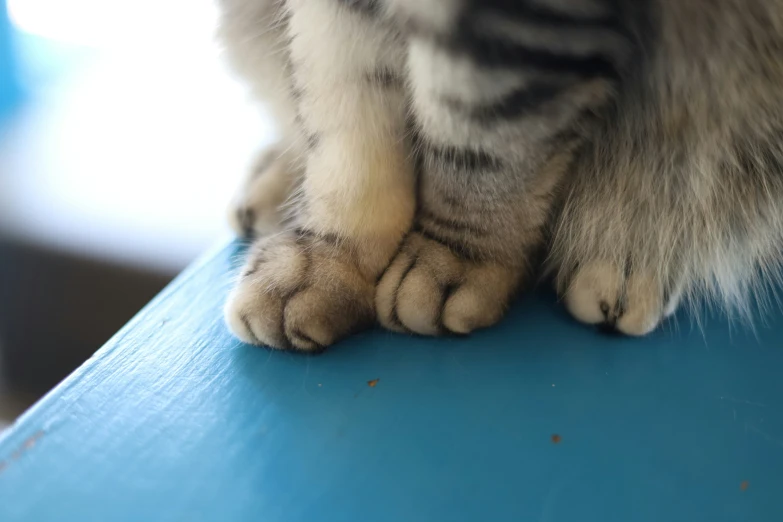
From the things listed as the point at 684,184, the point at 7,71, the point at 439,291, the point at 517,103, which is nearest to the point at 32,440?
the point at 439,291

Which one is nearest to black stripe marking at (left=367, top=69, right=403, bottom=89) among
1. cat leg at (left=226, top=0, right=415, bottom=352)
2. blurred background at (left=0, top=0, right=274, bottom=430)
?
cat leg at (left=226, top=0, right=415, bottom=352)

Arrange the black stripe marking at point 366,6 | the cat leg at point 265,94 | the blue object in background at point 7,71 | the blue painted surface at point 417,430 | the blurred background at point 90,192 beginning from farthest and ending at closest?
1. the blue object in background at point 7,71
2. the blurred background at point 90,192
3. the cat leg at point 265,94
4. the black stripe marking at point 366,6
5. the blue painted surface at point 417,430

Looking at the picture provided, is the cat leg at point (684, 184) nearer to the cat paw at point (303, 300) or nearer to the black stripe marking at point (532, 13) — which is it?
the black stripe marking at point (532, 13)

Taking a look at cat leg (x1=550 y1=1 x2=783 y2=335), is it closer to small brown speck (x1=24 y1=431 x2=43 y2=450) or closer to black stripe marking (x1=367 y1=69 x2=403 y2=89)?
black stripe marking (x1=367 y1=69 x2=403 y2=89)

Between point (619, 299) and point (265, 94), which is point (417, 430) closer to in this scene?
point (619, 299)

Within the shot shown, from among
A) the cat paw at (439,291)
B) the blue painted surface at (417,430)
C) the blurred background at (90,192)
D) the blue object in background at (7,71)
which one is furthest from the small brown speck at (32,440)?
the blue object in background at (7,71)
